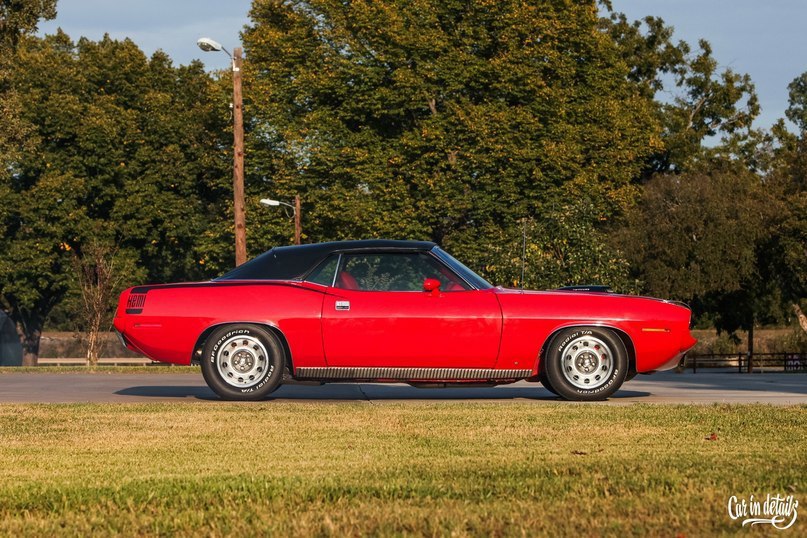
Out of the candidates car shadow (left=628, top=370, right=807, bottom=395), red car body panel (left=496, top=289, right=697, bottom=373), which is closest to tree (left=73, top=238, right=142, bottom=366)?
car shadow (left=628, top=370, right=807, bottom=395)

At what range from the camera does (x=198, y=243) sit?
46.2 m

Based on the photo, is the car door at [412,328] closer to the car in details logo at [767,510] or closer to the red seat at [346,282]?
the red seat at [346,282]

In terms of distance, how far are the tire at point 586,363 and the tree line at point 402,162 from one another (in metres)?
20.9

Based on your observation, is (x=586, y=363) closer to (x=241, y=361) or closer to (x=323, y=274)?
(x=323, y=274)

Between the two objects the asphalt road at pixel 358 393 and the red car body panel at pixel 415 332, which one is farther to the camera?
the asphalt road at pixel 358 393

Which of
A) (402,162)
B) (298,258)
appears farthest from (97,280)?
(298,258)

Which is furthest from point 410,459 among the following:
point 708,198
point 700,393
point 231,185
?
point 231,185

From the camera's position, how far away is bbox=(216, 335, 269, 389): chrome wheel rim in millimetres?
12812

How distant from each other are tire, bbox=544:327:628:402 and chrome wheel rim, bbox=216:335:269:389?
9.90ft

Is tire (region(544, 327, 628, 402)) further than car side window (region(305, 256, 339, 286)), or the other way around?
car side window (region(305, 256, 339, 286))

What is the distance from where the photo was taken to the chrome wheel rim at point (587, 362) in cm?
1279

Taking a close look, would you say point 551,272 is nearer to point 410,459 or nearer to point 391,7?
point 391,7

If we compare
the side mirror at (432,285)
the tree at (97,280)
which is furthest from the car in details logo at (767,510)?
the tree at (97,280)

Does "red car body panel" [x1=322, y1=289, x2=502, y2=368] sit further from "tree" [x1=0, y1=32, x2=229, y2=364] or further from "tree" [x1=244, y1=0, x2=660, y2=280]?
"tree" [x1=0, y1=32, x2=229, y2=364]
